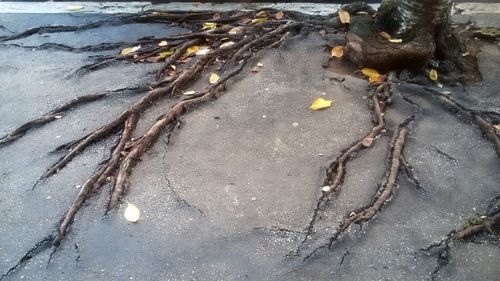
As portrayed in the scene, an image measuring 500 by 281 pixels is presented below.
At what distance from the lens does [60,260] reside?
3.09 meters

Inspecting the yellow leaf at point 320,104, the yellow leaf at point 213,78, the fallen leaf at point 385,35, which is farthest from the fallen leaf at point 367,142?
the yellow leaf at point 213,78

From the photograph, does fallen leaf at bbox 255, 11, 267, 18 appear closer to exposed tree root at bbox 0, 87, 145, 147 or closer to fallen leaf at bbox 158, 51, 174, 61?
fallen leaf at bbox 158, 51, 174, 61

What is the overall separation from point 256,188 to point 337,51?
207 cm

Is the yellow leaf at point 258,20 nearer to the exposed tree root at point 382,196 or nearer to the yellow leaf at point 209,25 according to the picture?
the yellow leaf at point 209,25

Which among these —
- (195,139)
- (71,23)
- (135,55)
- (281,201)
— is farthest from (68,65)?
(281,201)

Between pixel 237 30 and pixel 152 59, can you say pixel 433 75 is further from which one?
pixel 152 59

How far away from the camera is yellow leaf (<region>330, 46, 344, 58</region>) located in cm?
492

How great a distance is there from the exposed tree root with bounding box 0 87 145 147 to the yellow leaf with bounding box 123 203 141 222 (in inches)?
59.5

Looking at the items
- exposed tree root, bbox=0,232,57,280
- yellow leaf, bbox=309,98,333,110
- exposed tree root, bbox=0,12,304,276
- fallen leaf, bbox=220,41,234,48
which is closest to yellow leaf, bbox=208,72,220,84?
exposed tree root, bbox=0,12,304,276

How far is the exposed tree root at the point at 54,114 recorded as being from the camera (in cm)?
426

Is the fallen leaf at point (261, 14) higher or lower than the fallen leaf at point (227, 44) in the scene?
higher

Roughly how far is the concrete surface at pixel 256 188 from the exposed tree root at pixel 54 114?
0.25 ft

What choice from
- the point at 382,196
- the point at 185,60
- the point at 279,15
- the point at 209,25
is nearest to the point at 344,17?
the point at 279,15

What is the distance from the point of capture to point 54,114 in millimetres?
4488
